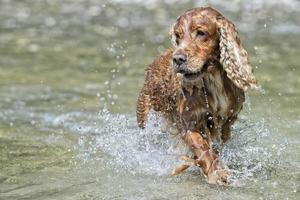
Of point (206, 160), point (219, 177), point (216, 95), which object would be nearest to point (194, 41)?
point (216, 95)

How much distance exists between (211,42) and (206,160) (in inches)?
36.1

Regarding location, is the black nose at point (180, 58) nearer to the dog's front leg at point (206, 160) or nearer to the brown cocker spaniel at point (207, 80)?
the brown cocker spaniel at point (207, 80)

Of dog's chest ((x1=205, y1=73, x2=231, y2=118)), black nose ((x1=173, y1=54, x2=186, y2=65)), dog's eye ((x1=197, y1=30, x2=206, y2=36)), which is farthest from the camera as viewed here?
dog's chest ((x1=205, y1=73, x2=231, y2=118))

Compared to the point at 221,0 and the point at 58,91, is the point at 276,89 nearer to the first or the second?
the point at 58,91

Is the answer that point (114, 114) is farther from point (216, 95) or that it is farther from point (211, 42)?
point (211, 42)

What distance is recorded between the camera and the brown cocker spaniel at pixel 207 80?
6129 mm

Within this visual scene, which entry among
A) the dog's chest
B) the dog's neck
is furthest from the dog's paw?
the dog's neck

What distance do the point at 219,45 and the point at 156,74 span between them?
45.3 inches

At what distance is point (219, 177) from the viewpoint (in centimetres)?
611

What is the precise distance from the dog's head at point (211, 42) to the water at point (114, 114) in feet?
2.51

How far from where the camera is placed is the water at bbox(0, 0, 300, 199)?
20.5 ft

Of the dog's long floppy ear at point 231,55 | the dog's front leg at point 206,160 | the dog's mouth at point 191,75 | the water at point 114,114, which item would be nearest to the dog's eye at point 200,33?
the dog's long floppy ear at point 231,55

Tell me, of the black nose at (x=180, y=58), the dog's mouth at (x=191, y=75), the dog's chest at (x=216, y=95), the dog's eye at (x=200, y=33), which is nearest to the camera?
the black nose at (x=180, y=58)

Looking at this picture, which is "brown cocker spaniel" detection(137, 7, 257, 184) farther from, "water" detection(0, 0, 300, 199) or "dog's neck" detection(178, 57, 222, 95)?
"water" detection(0, 0, 300, 199)
